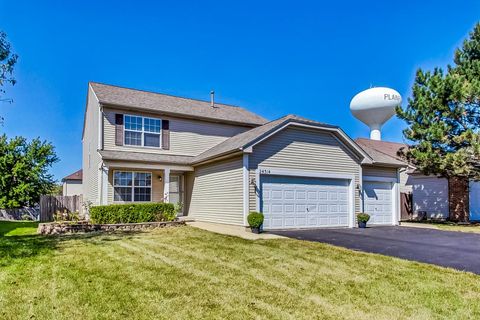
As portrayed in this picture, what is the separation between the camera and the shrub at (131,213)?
44.7 feet

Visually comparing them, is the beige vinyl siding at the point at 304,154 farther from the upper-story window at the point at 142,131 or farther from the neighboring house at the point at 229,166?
the upper-story window at the point at 142,131

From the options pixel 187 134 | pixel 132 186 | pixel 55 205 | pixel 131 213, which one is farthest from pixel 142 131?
pixel 55 205

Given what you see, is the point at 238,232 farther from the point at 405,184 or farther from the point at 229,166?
the point at 405,184

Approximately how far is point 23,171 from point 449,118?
93.1ft

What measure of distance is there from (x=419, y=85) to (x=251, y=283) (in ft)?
58.6

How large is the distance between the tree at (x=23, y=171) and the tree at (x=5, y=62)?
16.5 metres

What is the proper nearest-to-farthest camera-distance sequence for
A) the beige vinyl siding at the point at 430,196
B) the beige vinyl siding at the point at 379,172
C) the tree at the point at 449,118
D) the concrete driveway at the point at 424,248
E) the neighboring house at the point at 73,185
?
1. the concrete driveway at the point at 424,248
2. the beige vinyl siding at the point at 379,172
3. the tree at the point at 449,118
4. the beige vinyl siding at the point at 430,196
5. the neighboring house at the point at 73,185

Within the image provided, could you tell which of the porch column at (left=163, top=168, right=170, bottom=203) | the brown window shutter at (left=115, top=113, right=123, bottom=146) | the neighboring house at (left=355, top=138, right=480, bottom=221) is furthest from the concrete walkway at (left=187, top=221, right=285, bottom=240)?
the neighboring house at (left=355, top=138, right=480, bottom=221)

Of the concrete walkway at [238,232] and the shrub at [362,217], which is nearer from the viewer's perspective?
the concrete walkway at [238,232]

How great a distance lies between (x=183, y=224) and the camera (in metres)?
14.9

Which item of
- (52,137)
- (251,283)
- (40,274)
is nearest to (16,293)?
(40,274)

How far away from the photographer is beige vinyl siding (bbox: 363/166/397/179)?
16875 mm

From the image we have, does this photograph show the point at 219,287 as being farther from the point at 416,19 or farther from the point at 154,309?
the point at 416,19

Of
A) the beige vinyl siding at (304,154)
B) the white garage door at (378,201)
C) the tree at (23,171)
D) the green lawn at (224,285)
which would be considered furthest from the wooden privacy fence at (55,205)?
the white garage door at (378,201)
